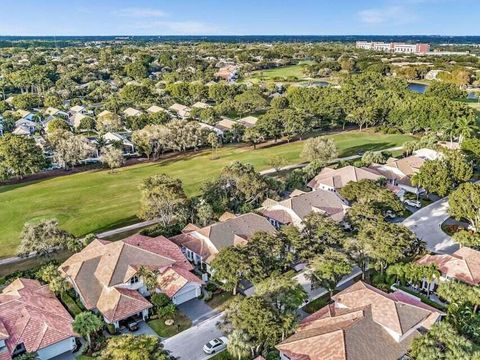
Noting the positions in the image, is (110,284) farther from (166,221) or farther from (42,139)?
(42,139)

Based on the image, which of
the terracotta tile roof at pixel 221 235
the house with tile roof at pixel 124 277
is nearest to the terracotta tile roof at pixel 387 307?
the house with tile roof at pixel 124 277

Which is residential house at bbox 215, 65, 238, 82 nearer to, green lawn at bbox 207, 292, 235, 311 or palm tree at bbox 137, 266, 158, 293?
green lawn at bbox 207, 292, 235, 311

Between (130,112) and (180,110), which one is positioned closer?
(130,112)

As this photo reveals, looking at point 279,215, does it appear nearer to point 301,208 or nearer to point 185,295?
point 301,208

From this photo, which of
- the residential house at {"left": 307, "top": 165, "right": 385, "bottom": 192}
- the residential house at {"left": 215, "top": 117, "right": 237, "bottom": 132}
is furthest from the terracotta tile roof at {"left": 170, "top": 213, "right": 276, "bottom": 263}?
the residential house at {"left": 215, "top": 117, "right": 237, "bottom": 132}

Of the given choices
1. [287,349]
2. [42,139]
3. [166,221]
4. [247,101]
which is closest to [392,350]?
[287,349]

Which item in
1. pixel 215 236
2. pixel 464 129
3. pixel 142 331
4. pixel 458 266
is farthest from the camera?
pixel 464 129

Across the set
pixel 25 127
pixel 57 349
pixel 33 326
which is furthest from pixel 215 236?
pixel 25 127

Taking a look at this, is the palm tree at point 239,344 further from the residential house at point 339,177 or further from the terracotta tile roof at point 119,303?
the residential house at point 339,177
